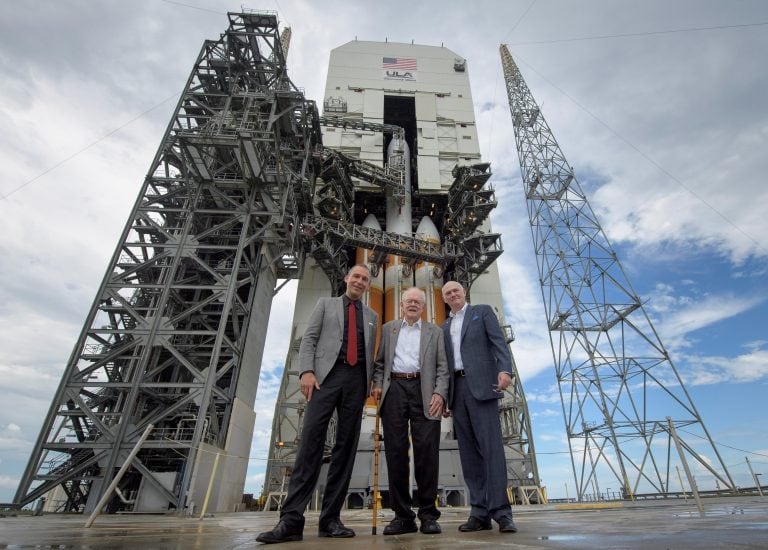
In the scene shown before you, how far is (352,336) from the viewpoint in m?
2.92

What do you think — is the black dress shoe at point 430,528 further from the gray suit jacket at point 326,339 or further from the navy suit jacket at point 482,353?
the gray suit jacket at point 326,339

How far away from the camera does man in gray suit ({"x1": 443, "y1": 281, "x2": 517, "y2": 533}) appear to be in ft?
9.20

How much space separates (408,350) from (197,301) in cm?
1131

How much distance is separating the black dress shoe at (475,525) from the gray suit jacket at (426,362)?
2.25 feet

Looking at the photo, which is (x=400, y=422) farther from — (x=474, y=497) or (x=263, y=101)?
(x=263, y=101)

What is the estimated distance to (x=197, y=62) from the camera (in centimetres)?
1536

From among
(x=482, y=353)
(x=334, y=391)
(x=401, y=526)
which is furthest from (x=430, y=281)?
(x=401, y=526)

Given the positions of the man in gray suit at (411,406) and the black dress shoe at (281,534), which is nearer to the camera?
the black dress shoe at (281,534)

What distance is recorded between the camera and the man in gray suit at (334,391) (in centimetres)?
260

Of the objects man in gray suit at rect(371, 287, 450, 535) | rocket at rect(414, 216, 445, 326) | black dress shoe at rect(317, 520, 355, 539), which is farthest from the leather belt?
rocket at rect(414, 216, 445, 326)

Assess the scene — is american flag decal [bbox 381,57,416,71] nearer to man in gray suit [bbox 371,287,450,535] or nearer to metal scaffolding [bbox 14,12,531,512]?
metal scaffolding [bbox 14,12,531,512]

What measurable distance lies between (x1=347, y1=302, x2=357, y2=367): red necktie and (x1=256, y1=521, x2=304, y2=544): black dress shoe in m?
1.03

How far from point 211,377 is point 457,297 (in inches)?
347

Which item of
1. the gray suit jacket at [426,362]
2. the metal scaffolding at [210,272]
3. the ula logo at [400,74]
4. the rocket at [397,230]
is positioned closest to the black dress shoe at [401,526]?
the gray suit jacket at [426,362]
